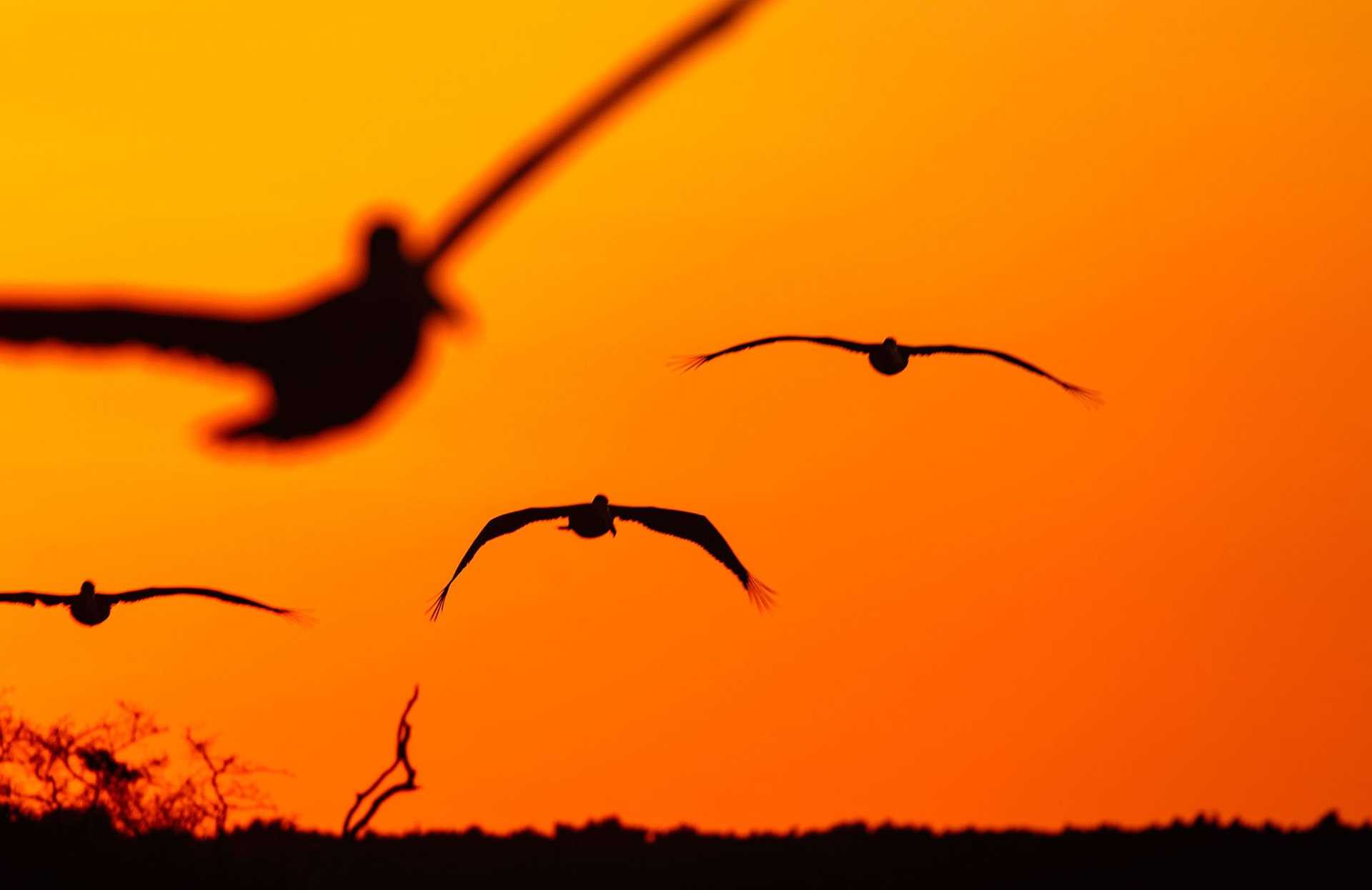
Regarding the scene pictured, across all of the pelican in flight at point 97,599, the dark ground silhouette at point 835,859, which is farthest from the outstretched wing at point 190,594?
the dark ground silhouette at point 835,859

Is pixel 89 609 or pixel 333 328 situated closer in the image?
pixel 333 328

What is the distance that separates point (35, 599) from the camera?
86.2 feet

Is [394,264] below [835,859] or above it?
above

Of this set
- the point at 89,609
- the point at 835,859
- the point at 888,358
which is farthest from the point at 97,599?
the point at 835,859

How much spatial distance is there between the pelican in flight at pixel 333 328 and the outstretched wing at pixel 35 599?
17.8 meters

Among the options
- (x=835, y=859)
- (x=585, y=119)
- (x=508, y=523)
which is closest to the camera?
(x=585, y=119)

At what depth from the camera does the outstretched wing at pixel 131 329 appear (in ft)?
25.0

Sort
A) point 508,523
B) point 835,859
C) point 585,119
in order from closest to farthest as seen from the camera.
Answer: point 585,119
point 508,523
point 835,859

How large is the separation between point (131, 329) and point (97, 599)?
2124 centimetres

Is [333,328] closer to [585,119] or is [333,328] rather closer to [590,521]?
[585,119]

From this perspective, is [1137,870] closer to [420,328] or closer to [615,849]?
[615,849]

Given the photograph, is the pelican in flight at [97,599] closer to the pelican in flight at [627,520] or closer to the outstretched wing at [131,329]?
the pelican in flight at [627,520]

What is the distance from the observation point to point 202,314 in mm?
7820

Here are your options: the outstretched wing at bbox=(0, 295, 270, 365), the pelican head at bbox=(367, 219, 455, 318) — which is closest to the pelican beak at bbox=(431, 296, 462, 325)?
the pelican head at bbox=(367, 219, 455, 318)
